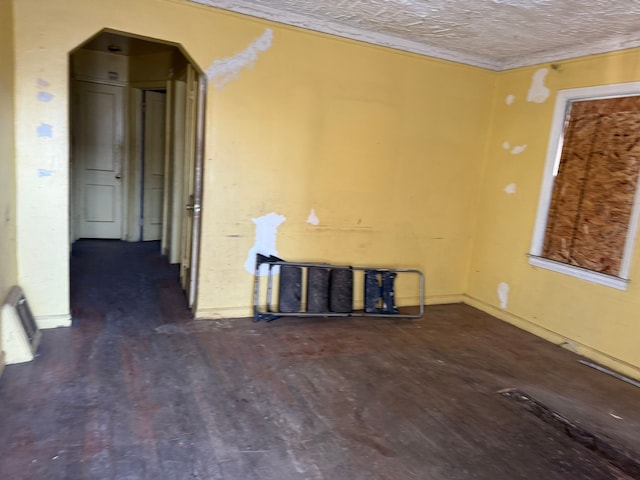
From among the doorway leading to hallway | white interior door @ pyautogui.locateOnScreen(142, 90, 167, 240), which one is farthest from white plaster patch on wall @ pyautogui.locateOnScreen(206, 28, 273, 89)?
white interior door @ pyautogui.locateOnScreen(142, 90, 167, 240)

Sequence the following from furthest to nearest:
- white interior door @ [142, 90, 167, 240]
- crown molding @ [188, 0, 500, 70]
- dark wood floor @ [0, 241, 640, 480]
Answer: white interior door @ [142, 90, 167, 240], crown molding @ [188, 0, 500, 70], dark wood floor @ [0, 241, 640, 480]

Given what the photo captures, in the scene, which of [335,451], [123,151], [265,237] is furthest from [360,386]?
[123,151]

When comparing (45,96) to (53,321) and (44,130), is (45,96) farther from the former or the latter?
(53,321)

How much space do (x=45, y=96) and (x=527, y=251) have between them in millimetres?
4390

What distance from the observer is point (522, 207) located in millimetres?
4441

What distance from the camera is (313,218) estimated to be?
4195 millimetres

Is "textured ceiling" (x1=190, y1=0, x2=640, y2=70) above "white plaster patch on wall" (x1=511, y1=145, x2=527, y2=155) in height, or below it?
above

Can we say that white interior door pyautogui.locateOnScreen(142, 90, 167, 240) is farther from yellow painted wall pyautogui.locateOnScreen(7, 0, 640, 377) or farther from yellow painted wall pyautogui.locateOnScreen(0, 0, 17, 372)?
yellow painted wall pyautogui.locateOnScreen(0, 0, 17, 372)

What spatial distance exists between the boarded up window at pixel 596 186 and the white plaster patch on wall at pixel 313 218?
222 centimetres

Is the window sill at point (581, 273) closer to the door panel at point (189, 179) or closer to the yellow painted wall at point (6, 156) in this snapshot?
the door panel at point (189, 179)

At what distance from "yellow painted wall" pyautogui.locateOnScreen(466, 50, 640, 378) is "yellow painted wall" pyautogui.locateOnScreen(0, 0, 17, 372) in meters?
4.40

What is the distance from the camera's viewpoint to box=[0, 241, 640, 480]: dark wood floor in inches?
85.4

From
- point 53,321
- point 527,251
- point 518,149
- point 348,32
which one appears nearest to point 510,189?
point 518,149

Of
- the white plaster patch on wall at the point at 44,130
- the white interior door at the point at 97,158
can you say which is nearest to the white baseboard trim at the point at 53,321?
the white plaster patch on wall at the point at 44,130
